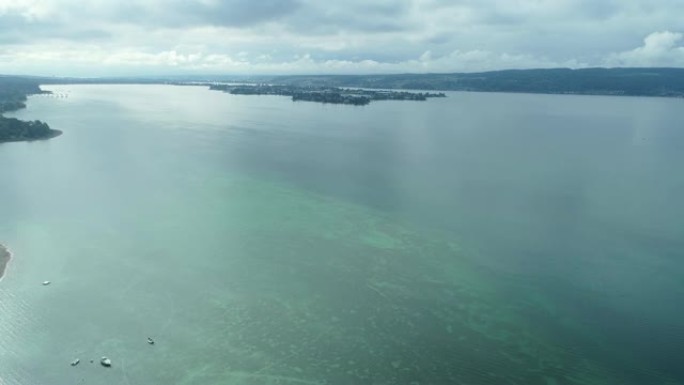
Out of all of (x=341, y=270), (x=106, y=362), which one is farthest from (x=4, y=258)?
(x=341, y=270)

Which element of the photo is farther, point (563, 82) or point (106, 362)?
point (563, 82)

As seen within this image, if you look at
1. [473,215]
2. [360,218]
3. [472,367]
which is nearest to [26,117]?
[360,218]

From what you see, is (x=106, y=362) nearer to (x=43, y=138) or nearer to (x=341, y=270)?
(x=341, y=270)

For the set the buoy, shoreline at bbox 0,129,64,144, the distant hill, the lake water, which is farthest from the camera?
the distant hill

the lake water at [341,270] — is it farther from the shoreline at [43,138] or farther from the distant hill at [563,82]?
the distant hill at [563,82]

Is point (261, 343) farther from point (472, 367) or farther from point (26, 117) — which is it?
point (26, 117)

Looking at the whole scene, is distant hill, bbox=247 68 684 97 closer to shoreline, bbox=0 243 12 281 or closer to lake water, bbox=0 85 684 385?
lake water, bbox=0 85 684 385

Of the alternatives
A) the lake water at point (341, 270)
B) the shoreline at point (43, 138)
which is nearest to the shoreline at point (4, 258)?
the lake water at point (341, 270)

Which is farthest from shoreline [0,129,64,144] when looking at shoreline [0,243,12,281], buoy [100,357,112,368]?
buoy [100,357,112,368]
